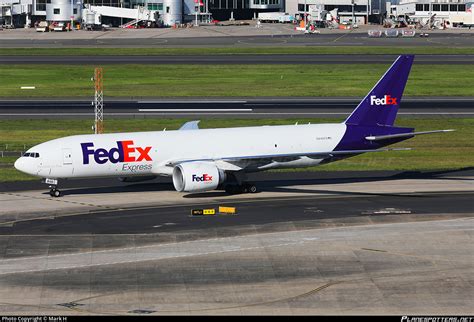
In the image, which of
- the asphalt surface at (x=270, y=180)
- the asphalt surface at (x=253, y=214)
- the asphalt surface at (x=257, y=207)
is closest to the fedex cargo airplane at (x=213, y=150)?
the asphalt surface at (x=257, y=207)

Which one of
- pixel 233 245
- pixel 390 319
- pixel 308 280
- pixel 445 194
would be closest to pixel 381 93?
pixel 445 194

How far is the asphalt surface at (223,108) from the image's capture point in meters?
102

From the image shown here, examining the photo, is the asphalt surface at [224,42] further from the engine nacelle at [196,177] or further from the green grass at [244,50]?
the engine nacelle at [196,177]

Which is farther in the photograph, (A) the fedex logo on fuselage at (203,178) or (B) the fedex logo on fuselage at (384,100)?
(B) the fedex logo on fuselage at (384,100)

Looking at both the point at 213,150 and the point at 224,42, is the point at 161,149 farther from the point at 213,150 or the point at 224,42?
the point at 224,42

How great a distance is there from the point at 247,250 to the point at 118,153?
1547 cm

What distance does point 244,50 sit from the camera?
166625 mm

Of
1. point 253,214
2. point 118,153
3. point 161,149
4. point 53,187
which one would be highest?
point 161,149

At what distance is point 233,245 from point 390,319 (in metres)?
15.1

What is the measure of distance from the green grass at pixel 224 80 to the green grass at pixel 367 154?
19951 millimetres

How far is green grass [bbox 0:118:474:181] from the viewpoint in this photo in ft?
254

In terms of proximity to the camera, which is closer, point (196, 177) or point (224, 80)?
point (196, 177)

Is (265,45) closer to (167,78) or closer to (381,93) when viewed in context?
(167,78)

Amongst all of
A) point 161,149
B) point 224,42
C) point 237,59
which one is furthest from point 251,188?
point 224,42
